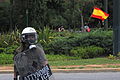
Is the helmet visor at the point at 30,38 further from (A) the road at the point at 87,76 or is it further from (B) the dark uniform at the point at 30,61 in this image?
(A) the road at the point at 87,76

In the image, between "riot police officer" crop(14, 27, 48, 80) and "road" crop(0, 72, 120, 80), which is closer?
"riot police officer" crop(14, 27, 48, 80)

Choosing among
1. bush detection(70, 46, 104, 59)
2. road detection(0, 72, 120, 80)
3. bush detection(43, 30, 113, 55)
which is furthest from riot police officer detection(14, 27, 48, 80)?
bush detection(43, 30, 113, 55)

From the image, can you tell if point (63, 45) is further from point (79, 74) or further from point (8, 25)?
point (8, 25)

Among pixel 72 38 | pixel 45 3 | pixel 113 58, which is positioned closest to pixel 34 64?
pixel 113 58

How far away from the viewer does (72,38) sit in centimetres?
1744

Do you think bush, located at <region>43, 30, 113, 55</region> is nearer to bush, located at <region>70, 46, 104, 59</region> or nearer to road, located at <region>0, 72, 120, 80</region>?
bush, located at <region>70, 46, 104, 59</region>

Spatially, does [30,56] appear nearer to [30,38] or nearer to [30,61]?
[30,61]

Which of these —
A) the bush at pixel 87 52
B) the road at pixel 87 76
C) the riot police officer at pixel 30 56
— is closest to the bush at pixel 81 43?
the bush at pixel 87 52

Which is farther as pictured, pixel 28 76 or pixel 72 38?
pixel 72 38

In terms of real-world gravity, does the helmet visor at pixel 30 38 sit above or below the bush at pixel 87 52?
above

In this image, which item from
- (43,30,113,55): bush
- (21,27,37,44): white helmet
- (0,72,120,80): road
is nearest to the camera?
(21,27,37,44): white helmet

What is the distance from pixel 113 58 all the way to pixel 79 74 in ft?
13.6

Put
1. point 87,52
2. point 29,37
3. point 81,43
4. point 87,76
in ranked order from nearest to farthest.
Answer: point 29,37 < point 87,76 < point 87,52 < point 81,43

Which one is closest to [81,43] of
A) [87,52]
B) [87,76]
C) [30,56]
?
[87,52]
